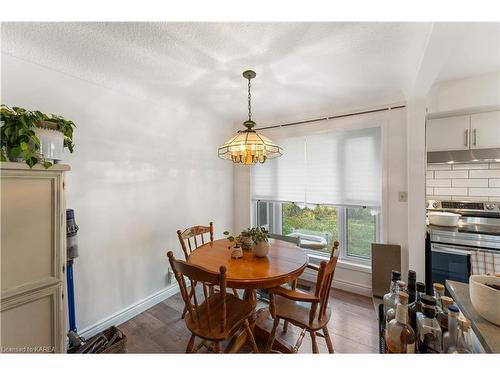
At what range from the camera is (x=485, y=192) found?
2346 mm

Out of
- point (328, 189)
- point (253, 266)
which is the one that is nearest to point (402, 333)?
point (253, 266)

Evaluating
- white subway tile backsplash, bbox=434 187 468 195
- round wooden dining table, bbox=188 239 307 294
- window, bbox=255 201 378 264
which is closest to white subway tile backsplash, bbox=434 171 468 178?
white subway tile backsplash, bbox=434 187 468 195

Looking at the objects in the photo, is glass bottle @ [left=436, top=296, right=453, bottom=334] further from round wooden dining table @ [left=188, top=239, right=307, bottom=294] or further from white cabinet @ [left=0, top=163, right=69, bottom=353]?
white cabinet @ [left=0, top=163, right=69, bottom=353]

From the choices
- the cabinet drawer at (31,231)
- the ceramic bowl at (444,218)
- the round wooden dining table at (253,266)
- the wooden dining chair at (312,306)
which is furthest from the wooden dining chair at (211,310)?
the ceramic bowl at (444,218)

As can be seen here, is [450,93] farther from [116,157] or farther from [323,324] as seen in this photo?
[116,157]

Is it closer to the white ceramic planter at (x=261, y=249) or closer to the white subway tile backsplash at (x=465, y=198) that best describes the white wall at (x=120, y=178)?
the white ceramic planter at (x=261, y=249)

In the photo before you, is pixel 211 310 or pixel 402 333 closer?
pixel 402 333

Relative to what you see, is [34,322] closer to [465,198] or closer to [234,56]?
[234,56]

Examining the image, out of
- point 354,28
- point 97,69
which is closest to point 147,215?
point 97,69

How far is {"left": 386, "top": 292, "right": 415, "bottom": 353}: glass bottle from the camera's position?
67cm

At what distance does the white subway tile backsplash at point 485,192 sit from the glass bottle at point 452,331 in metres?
2.57

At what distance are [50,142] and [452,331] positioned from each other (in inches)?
80.2

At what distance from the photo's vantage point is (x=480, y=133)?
221 cm

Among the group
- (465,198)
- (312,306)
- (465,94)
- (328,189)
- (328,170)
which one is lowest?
(312,306)
